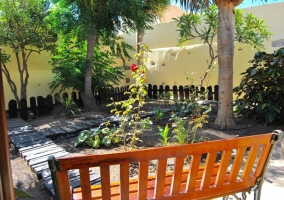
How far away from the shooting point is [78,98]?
726cm

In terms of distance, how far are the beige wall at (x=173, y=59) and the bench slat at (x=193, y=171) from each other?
5934mm

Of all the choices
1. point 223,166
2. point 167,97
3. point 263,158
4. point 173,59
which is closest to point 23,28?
point 167,97

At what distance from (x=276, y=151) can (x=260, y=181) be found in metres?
2.26

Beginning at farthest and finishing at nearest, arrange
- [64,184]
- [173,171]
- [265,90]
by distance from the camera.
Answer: [265,90] < [173,171] < [64,184]

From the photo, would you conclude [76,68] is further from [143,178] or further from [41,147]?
[143,178]

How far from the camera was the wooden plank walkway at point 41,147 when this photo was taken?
2.38m

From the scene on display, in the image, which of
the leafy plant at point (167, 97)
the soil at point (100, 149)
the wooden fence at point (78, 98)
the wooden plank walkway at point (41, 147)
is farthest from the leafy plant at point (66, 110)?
the leafy plant at point (167, 97)

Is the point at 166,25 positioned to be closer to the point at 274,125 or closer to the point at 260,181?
the point at 274,125

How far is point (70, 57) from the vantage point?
6953 mm

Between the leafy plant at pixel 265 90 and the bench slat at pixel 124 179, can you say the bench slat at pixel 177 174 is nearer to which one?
the bench slat at pixel 124 179

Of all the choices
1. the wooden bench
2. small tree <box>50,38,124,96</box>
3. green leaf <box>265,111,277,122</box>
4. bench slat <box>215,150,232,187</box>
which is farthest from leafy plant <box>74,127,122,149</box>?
small tree <box>50,38,124,96</box>

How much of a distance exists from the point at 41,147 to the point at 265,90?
4.60 metres

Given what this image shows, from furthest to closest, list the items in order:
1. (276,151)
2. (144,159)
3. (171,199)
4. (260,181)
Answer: (276,151) → (260,181) → (171,199) → (144,159)

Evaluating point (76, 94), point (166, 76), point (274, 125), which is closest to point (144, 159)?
point (274, 125)
